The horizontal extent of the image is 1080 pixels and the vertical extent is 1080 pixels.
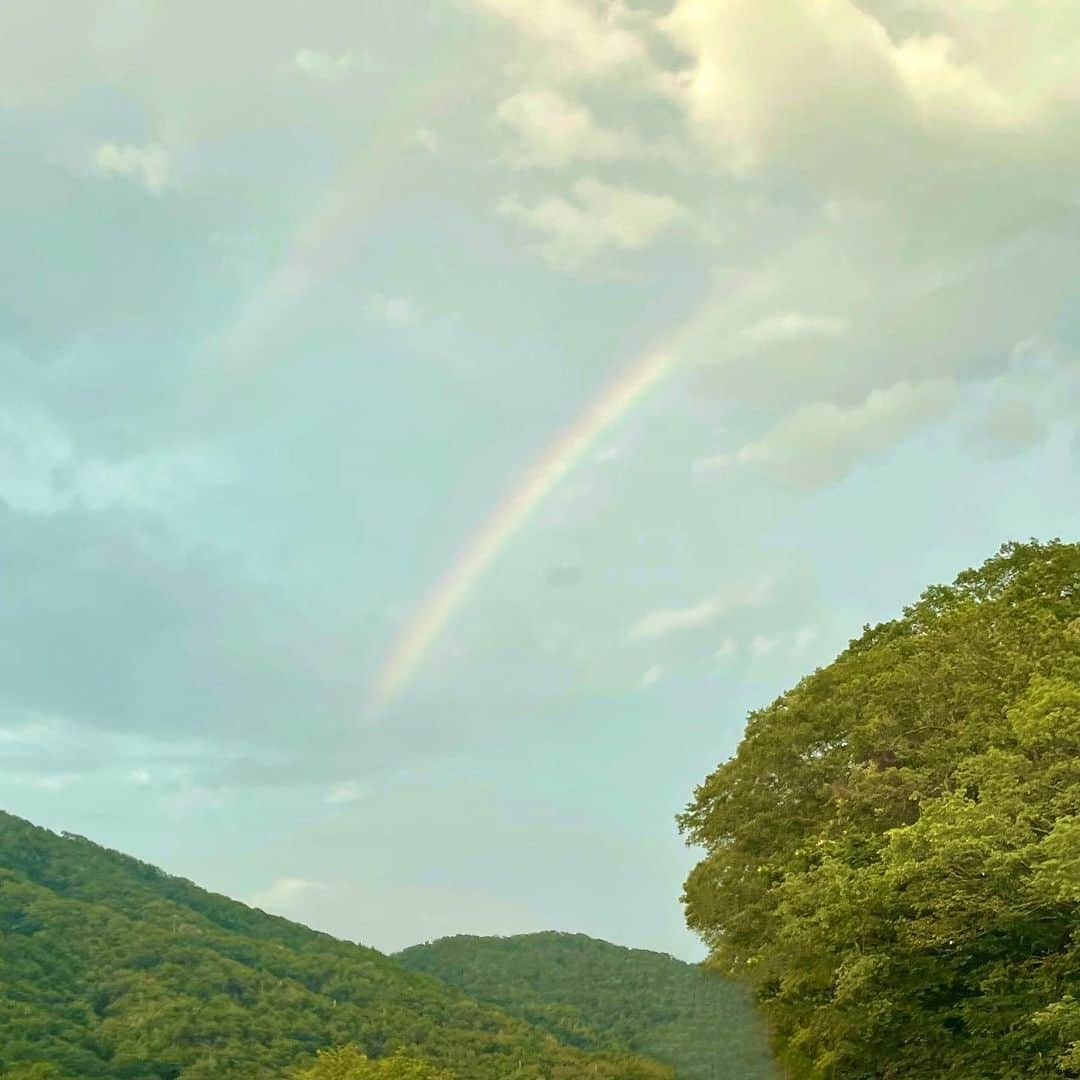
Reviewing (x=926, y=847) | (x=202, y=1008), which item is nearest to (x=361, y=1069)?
(x=926, y=847)

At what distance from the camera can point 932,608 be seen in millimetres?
45688

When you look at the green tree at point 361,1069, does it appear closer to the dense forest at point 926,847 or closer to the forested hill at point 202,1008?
the forested hill at point 202,1008

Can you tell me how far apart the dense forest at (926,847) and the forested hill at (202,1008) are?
260 ft

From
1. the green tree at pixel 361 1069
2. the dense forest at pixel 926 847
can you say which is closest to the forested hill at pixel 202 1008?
the green tree at pixel 361 1069

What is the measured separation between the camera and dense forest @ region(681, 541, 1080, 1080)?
26.2 meters

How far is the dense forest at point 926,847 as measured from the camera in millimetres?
26188

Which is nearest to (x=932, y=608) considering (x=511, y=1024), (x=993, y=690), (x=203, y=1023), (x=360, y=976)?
(x=993, y=690)

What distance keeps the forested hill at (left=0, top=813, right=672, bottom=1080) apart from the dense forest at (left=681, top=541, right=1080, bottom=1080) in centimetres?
7931

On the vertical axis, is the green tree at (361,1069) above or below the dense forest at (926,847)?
below

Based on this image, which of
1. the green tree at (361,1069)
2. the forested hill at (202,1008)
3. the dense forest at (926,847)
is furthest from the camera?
the forested hill at (202,1008)

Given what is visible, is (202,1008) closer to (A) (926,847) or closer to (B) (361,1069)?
(B) (361,1069)

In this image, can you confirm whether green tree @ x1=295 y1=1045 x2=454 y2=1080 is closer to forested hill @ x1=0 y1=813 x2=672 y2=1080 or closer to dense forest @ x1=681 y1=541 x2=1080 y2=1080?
forested hill @ x1=0 y1=813 x2=672 y2=1080

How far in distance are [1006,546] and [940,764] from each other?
14.2m

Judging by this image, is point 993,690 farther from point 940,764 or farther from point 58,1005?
point 58,1005
